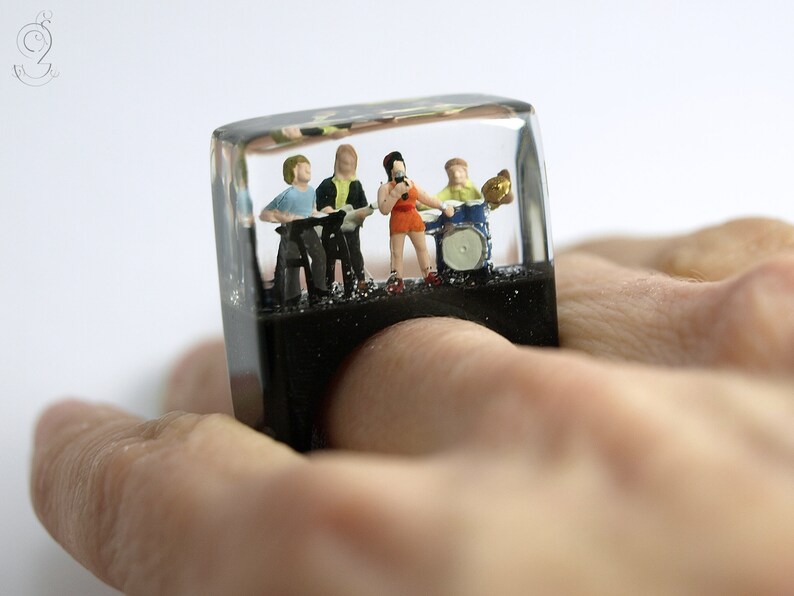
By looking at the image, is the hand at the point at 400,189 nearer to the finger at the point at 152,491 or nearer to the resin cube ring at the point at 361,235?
the resin cube ring at the point at 361,235

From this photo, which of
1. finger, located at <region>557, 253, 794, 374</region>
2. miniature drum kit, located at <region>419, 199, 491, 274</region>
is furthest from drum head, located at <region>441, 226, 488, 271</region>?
finger, located at <region>557, 253, 794, 374</region>

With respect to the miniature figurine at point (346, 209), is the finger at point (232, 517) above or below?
below

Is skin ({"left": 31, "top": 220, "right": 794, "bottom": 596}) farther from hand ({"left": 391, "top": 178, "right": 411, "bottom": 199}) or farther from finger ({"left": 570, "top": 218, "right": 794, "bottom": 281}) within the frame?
finger ({"left": 570, "top": 218, "right": 794, "bottom": 281})

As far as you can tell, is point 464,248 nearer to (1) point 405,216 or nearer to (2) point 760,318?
(1) point 405,216

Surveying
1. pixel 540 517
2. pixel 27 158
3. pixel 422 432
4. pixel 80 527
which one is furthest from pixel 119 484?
pixel 27 158

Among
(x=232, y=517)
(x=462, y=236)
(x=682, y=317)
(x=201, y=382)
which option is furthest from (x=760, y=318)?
(x=201, y=382)

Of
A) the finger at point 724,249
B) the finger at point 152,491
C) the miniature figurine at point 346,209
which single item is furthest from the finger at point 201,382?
the finger at point 724,249
